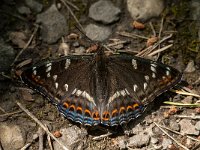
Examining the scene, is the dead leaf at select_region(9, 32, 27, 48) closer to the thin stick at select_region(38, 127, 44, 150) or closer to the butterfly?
the butterfly

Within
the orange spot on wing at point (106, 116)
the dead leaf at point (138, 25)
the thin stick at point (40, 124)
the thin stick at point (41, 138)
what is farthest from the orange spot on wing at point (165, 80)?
the thin stick at point (41, 138)

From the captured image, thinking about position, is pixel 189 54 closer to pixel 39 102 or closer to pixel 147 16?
pixel 147 16

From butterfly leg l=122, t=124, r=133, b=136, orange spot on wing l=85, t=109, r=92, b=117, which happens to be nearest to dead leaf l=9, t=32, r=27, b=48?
orange spot on wing l=85, t=109, r=92, b=117

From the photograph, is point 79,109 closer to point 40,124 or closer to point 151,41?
point 40,124

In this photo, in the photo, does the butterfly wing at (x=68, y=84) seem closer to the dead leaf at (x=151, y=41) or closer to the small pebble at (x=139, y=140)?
the small pebble at (x=139, y=140)

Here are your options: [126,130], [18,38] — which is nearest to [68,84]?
[126,130]

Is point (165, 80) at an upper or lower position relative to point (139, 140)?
upper
